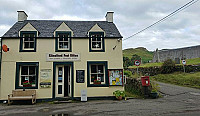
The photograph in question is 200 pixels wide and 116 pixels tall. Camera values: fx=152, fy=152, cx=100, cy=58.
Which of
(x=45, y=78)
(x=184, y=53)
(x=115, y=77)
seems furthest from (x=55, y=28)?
(x=184, y=53)

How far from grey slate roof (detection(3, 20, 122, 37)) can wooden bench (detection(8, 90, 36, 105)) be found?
13.7 feet

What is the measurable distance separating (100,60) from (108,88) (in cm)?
219

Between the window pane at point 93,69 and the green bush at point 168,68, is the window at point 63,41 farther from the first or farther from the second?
the green bush at point 168,68

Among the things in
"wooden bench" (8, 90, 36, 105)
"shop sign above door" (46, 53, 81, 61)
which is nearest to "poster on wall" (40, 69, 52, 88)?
"wooden bench" (8, 90, 36, 105)

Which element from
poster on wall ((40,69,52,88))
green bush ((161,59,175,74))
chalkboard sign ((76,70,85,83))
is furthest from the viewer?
green bush ((161,59,175,74))

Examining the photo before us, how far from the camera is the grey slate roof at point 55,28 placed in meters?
11.7

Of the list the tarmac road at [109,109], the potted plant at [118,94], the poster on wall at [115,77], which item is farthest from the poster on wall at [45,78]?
the potted plant at [118,94]

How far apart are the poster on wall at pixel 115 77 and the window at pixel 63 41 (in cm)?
362

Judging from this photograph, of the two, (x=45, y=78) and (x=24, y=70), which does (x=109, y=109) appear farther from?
(x=24, y=70)

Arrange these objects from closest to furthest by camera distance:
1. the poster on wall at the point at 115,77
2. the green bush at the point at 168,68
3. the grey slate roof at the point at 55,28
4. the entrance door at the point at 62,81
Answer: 1. the entrance door at the point at 62,81
2. the poster on wall at the point at 115,77
3. the grey slate roof at the point at 55,28
4. the green bush at the point at 168,68

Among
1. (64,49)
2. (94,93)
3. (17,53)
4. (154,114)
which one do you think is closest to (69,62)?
(64,49)

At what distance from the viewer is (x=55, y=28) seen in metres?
12.5

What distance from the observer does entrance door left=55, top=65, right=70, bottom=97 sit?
11273 mm

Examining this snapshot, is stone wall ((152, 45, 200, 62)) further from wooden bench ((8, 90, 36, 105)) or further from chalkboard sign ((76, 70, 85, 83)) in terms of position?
wooden bench ((8, 90, 36, 105))
